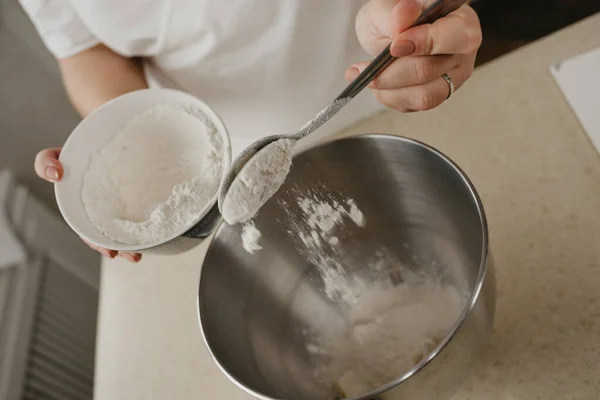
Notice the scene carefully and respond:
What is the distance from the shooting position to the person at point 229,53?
1.96ft

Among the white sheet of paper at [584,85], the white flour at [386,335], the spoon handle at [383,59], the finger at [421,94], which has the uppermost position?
the spoon handle at [383,59]

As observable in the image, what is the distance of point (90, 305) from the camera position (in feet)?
4.21

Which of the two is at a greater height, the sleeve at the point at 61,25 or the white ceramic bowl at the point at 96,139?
the sleeve at the point at 61,25

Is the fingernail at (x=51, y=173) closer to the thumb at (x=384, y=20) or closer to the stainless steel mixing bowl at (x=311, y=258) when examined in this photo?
the stainless steel mixing bowl at (x=311, y=258)

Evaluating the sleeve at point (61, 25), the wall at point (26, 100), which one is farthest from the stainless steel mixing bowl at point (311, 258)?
the wall at point (26, 100)

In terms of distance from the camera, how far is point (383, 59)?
434 mm

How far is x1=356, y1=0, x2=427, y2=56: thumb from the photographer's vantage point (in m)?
0.43

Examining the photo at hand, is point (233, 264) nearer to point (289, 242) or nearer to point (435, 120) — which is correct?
point (289, 242)

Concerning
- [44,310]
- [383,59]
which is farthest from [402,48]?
[44,310]

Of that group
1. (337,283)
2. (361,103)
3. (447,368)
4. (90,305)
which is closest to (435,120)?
(361,103)

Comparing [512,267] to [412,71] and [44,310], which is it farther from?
[44,310]

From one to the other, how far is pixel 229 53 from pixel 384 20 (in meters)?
0.24

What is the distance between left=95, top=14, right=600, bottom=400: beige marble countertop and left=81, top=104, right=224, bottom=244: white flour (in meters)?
0.17

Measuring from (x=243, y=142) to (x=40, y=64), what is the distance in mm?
706
